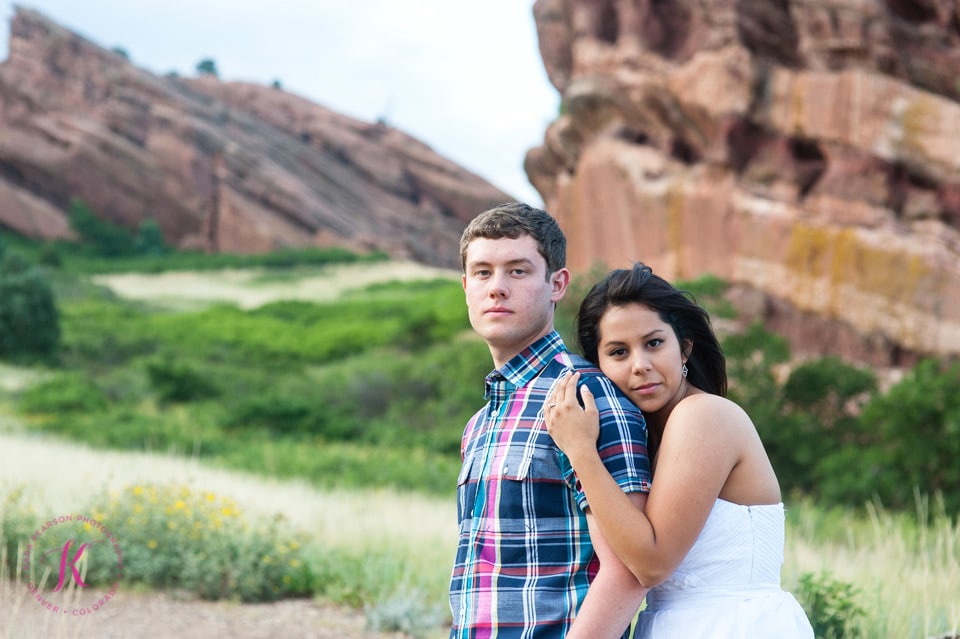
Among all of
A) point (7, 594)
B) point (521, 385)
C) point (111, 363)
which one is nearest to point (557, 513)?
point (521, 385)

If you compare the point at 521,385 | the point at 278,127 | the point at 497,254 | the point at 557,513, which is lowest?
the point at 557,513

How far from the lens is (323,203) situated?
60.1 meters

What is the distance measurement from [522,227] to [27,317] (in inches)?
1021

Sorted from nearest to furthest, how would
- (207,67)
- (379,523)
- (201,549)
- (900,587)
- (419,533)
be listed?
1. (900,587)
2. (201,549)
3. (419,533)
4. (379,523)
5. (207,67)

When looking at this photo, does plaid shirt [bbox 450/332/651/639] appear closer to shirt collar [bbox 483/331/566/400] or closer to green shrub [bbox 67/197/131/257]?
shirt collar [bbox 483/331/566/400]

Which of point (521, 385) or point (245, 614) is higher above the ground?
point (521, 385)

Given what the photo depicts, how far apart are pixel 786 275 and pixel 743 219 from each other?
1.47 metres

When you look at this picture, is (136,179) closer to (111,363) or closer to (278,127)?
(278,127)

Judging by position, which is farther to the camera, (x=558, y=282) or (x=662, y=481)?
(x=558, y=282)

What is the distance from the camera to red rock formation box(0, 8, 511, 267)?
53.9m

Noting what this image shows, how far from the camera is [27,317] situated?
25.3 metres

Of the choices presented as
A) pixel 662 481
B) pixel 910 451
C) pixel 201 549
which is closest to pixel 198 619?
pixel 201 549

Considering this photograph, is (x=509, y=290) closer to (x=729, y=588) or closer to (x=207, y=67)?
(x=729, y=588)

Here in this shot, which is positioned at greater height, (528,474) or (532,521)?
(528,474)
